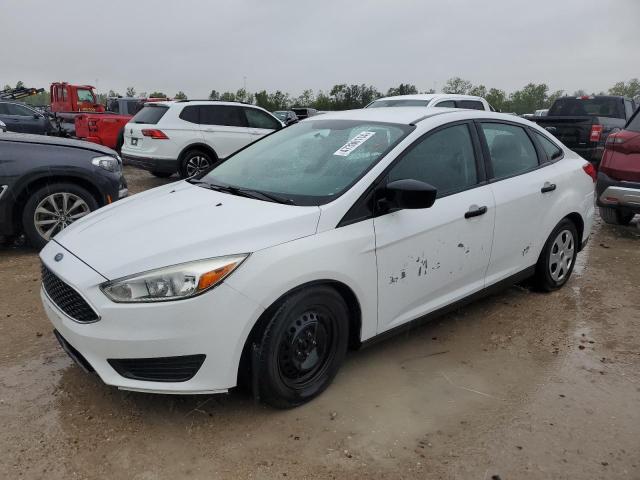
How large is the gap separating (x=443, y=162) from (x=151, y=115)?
8.05 meters

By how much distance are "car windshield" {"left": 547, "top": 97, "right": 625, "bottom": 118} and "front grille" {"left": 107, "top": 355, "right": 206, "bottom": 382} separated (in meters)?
11.9

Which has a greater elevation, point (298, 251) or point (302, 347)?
point (298, 251)

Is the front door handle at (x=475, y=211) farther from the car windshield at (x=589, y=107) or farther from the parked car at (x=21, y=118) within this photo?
the parked car at (x=21, y=118)

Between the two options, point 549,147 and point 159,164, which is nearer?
point 549,147

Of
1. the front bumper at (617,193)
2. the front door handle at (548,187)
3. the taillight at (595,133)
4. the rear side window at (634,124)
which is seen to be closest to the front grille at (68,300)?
the front door handle at (548,187)

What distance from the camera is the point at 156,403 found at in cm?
289

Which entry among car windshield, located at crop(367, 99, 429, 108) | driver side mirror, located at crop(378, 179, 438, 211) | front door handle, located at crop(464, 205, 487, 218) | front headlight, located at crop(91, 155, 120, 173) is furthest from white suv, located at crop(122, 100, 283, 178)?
driver side mirror, located at crop(378, 179, 438, 211)

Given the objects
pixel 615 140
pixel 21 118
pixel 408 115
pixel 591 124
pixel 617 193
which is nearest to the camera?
pixel 408 115

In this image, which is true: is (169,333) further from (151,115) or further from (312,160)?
(151,115)

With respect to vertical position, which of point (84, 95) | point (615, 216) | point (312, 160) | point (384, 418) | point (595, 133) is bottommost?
point (384, 418)

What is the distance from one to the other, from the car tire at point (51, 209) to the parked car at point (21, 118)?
11.3m

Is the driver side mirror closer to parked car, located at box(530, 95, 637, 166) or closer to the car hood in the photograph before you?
the car hood

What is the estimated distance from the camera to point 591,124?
10.3 m

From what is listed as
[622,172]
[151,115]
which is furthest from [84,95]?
[622,172]
